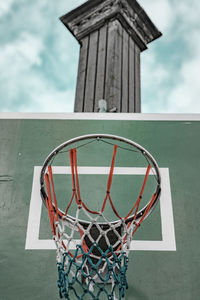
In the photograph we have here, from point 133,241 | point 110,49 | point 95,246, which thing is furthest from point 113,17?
point 95,246

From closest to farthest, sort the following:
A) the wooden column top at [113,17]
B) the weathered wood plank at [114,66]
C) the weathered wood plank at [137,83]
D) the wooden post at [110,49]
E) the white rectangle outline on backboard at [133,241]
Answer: the white rectangle outline on backboard at [133,241]
the weathered wood plank at [114,66]
the wooden post at [110,49]
the weathered wood plank at [137,83]
the wooden column top at [113,17]

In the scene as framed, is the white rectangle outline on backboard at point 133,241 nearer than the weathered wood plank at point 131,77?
Yes

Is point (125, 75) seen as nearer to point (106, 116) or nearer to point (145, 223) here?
point (106, 116)

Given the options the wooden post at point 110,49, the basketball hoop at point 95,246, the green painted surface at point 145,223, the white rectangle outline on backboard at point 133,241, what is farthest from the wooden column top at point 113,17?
the basketball hoop at point 95,246

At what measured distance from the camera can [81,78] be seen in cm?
518

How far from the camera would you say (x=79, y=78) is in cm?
520

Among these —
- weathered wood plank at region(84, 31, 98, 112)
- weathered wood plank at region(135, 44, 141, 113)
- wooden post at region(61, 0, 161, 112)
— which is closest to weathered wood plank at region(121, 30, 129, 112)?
wooden post at region(61, 0, 161, 112)

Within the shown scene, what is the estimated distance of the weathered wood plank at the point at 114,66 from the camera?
4.79 m

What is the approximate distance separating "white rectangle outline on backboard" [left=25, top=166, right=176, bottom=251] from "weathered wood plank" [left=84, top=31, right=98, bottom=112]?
132cm

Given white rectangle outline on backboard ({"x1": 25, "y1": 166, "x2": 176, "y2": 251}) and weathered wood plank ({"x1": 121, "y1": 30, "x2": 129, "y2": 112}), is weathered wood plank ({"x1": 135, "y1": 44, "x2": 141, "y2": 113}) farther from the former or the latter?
white rectangle outline on backboard ({"x1": 25, "y1": 166, "x2": 176, "y2": 251})

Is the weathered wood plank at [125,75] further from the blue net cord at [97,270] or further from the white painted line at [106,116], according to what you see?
the blue net cord at [97,270]

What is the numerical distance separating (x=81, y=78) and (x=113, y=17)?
3.21 feet

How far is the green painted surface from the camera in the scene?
3057 millimetres

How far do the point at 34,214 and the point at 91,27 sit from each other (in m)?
3.01
